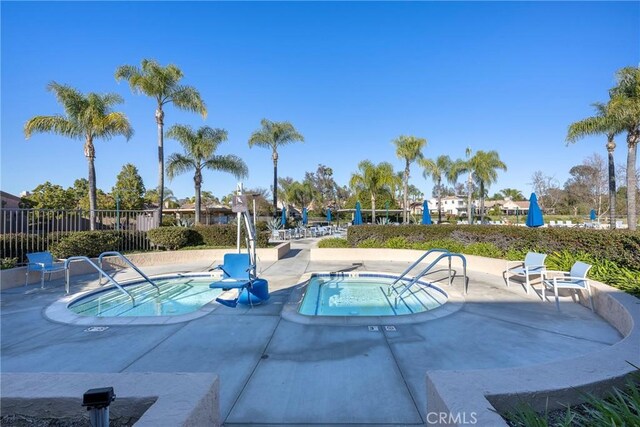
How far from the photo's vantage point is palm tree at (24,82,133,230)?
1261 centimetres

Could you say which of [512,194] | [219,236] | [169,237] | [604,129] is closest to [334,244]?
[219,236]

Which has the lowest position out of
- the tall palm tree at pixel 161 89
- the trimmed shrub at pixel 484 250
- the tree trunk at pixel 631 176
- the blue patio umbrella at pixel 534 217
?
the trimmed shrub at pixel 484 250

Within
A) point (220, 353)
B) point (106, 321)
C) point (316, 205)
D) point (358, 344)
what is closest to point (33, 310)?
point (106, 321)

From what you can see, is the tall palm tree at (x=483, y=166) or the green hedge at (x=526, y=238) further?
the tall palm tree at (x=483, y=166)

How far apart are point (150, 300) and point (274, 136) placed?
2022 centimetres

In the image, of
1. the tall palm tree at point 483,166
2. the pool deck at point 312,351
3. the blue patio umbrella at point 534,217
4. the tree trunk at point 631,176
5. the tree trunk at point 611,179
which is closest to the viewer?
the pool deck at point 312,351

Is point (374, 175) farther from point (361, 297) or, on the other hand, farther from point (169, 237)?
point (361, 297)

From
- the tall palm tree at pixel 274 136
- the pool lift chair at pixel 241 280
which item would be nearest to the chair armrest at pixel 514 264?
the pool lift chair at pixel 241 280

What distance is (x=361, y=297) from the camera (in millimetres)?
8133

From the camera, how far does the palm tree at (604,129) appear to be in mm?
15789

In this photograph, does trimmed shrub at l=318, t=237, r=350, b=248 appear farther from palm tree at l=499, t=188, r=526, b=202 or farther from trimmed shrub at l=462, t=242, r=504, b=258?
palm tree at l=499, t=188, r=526, b=202

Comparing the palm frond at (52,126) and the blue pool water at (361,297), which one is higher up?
the palm frond at (52,126)

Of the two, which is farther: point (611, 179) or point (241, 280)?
point (611, 179)

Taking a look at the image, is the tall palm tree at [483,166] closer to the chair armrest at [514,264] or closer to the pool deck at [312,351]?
the chair armrest at [514,264]
